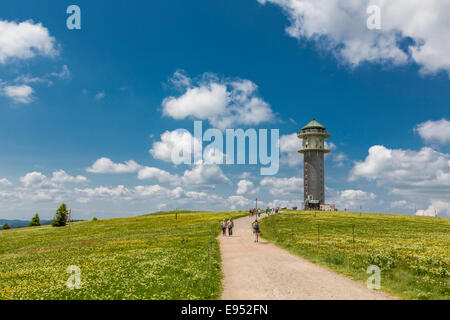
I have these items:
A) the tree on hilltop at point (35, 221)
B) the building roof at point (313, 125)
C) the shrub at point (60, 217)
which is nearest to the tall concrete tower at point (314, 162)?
the building roof at point (313, 125)

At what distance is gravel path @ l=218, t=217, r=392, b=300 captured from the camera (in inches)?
620

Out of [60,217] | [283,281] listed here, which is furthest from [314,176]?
[283,281]

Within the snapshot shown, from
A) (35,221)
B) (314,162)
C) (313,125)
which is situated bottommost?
(35,221)

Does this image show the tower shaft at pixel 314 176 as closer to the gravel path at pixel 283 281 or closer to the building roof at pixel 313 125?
the building roof at pixel 313 125

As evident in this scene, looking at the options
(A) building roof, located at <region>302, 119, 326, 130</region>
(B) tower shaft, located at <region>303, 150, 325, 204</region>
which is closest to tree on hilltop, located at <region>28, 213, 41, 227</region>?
(B) tower shaft, located at <region>303, 150, 325, 204</region>

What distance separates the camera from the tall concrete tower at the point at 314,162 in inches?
4865

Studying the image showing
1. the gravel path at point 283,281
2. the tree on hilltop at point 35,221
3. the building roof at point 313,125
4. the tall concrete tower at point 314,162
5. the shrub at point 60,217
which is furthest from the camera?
the building roof at point 313,125

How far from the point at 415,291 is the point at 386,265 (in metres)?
6.25

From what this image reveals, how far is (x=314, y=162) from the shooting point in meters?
126

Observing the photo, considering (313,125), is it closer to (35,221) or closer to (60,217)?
(60,217)

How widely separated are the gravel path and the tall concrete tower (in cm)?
10048

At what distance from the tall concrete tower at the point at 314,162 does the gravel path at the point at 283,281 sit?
10048cm

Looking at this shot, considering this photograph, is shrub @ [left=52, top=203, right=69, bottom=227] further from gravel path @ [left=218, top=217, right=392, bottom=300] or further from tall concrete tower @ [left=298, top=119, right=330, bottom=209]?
tall concrete tower @ [left=298, top=119, right=330, bottom=209]

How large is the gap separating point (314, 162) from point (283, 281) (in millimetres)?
112961
